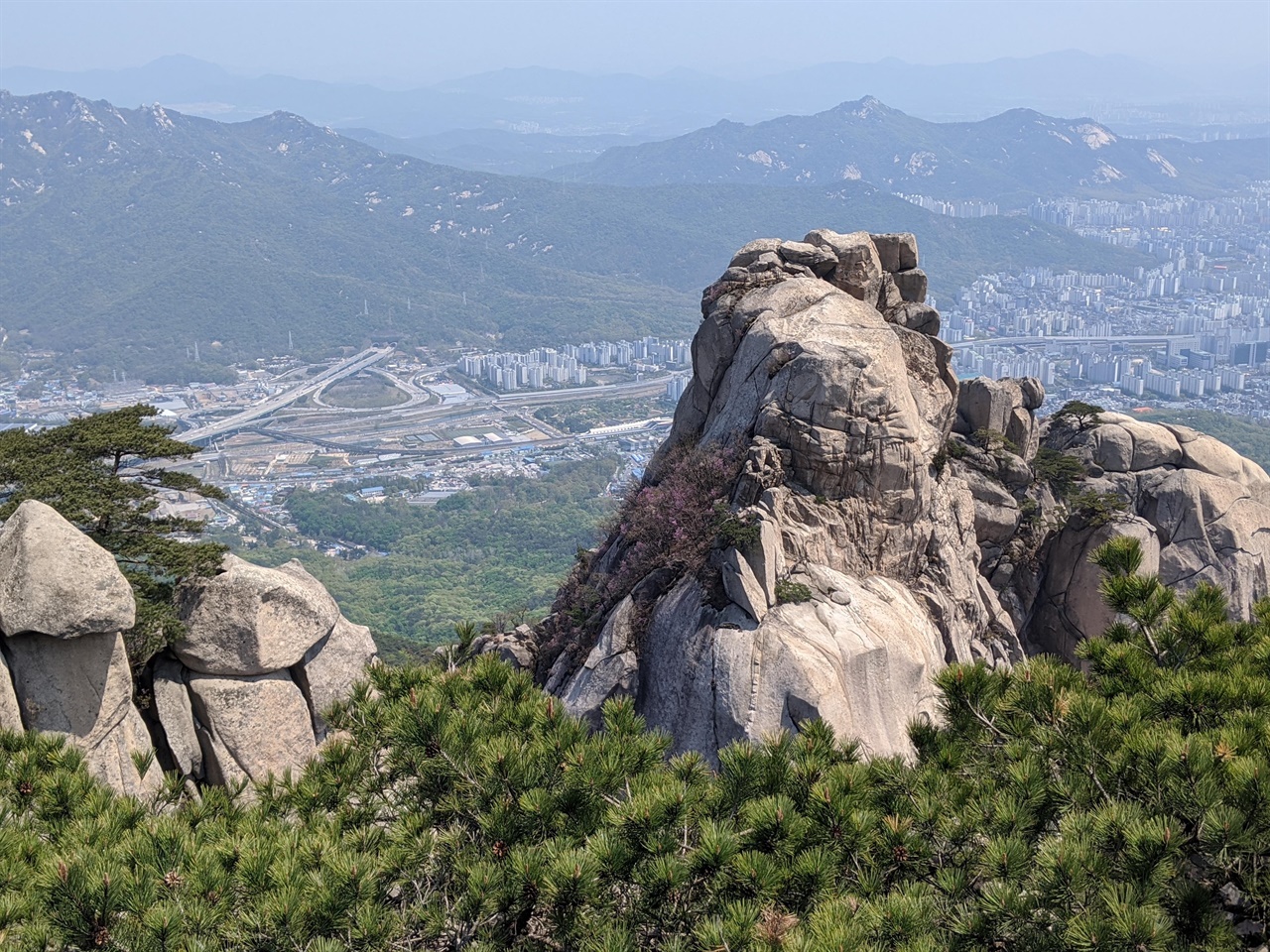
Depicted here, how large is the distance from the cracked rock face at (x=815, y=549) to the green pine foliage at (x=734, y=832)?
202 inches

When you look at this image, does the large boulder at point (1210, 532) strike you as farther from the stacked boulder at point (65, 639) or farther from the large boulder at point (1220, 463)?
the stacked boulder at point (65, 639)

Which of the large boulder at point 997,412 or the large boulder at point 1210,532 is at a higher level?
the large boulder at point 997,412

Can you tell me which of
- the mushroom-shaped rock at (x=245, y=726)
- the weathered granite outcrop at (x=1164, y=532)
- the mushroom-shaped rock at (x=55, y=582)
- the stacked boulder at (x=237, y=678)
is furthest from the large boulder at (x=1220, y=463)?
the mushroom-shaped rock at (x=55, y=582)

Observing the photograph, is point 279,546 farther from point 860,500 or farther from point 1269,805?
point 1269,805

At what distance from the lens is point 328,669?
14.9m

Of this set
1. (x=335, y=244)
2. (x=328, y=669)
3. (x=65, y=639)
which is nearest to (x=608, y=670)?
(x=328, y=669)

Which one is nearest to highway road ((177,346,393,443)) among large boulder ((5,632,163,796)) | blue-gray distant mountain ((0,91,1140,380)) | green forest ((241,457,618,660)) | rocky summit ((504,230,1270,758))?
blue-gray distant mountain ((0,91,1140,380))

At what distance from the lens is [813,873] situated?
7211 millimetres

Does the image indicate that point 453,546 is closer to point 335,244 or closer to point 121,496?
point 121,496

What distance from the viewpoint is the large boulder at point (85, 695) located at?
1260 cm

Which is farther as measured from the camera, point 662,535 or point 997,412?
point 997,412

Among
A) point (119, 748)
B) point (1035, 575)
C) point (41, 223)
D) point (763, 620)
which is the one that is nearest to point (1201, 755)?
point (763, 620)

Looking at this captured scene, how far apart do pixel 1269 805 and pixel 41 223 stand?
17977cm

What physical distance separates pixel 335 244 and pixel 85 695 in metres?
155
